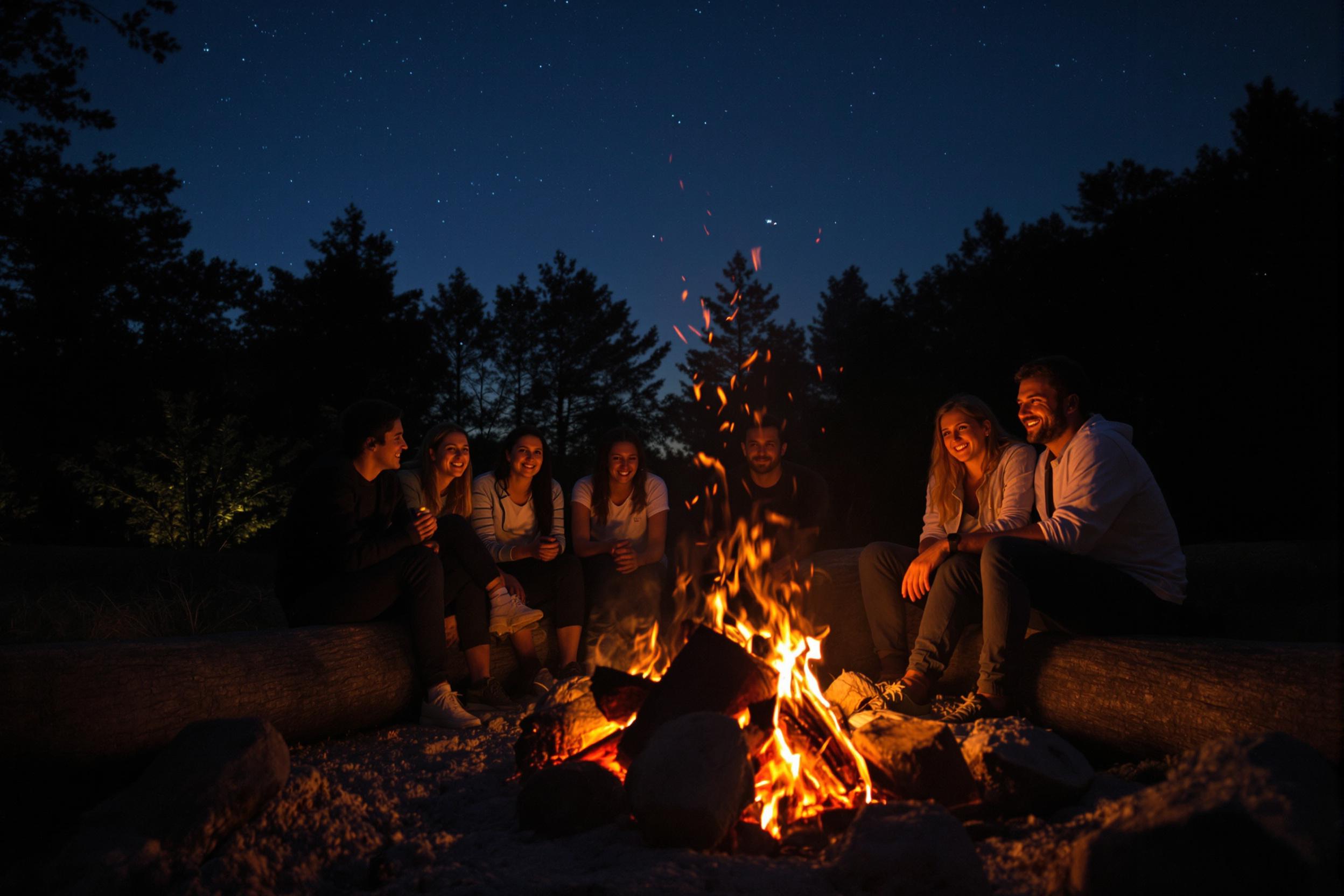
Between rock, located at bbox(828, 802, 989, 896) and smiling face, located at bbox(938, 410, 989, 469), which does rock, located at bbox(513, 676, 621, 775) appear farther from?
smiling face, located at bbox(938, 410, 989, 469)

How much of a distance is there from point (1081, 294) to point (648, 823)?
1757cm

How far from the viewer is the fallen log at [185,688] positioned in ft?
8.46

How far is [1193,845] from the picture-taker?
1658mm

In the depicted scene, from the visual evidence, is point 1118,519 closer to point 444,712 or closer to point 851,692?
point 851,692

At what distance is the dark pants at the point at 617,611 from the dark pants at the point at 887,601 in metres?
1.43

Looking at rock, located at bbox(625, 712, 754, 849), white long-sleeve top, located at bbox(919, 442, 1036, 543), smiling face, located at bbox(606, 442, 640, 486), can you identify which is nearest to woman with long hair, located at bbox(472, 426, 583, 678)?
smiling face, located at bbox(606, 442, 640, 486)

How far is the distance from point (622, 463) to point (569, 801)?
3.30 meters

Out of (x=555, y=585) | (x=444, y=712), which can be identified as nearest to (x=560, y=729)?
(x=444, y=712)

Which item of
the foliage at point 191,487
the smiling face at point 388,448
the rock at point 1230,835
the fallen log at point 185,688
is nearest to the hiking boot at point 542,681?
the fallen log at point 185,688

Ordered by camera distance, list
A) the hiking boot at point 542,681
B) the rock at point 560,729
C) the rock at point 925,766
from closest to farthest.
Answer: the rock at point 925,766
the rock at point 560,729
the hiking boot at point 542,681

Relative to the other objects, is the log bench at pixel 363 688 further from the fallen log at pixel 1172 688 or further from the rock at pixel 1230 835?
the rock at pixel 1230 835

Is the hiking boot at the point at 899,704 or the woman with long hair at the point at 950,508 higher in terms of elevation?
the woman with long hair at the point at 950,508

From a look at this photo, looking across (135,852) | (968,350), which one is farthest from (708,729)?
(968,350)

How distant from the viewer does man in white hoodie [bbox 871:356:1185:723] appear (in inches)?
138
